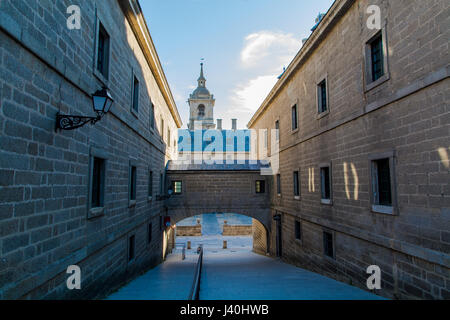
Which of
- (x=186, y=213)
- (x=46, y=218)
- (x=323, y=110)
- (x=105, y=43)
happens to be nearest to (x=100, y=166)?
(x=46, y=218)

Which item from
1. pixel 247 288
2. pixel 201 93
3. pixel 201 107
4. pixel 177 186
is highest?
pixel 201 93

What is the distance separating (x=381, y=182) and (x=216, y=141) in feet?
122

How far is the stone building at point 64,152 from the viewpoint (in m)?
3.43

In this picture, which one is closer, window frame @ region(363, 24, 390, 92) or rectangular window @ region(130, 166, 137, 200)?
window frame @ region(363, 24, 390, 92)

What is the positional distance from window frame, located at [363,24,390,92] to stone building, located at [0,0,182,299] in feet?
22.8

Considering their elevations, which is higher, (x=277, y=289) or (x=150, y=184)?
(x=150, y=184)

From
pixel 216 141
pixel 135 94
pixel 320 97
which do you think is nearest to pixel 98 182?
pixel 135 94

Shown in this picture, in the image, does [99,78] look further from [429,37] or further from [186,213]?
[186,213]

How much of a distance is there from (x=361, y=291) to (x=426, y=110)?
5.02 m

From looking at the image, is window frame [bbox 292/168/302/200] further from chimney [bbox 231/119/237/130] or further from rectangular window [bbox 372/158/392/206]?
chimney [bbox 231/119/237/130]

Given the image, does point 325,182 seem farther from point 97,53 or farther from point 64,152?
point 64,152

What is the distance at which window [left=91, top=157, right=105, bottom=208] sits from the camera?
638 cm

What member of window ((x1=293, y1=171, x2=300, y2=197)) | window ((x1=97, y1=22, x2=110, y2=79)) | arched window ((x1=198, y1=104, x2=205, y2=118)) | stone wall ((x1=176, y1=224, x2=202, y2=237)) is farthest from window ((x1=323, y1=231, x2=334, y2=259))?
arched window ((x1=198, y1=104, x2=205, y2=118))

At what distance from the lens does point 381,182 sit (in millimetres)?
6965
